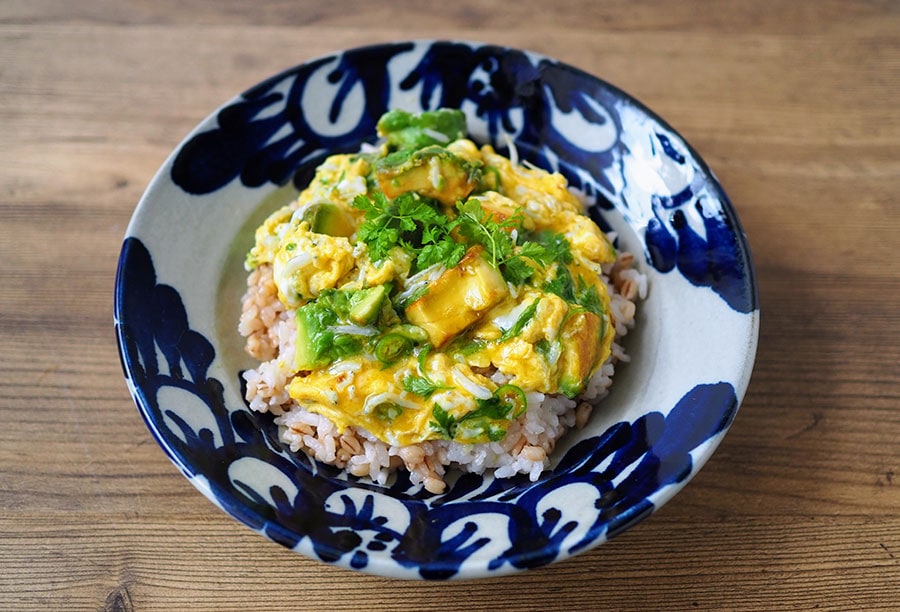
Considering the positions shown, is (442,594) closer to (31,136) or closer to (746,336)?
(746,336)

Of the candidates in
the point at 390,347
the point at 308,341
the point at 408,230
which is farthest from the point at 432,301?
the point at 308,341

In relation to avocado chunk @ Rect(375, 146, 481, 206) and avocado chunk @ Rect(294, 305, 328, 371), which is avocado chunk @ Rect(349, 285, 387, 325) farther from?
avocado chunk @ Rect(375, 146, 481, 206)

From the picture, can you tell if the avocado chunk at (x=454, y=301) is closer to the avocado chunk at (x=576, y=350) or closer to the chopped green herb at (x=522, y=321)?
Answer: the chopped green herb at (x=522, y=321)

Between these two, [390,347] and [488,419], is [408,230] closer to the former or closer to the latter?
[390,347]

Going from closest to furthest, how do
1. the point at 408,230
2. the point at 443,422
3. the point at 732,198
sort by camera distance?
1. the point at 443,422
2. the point at 408,230
3. the point at 732,198

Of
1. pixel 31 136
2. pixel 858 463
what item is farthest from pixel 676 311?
pixel 31 136

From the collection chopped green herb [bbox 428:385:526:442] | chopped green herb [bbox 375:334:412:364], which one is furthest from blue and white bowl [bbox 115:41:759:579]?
chopped green herb [bbox 375:334:412:364]
